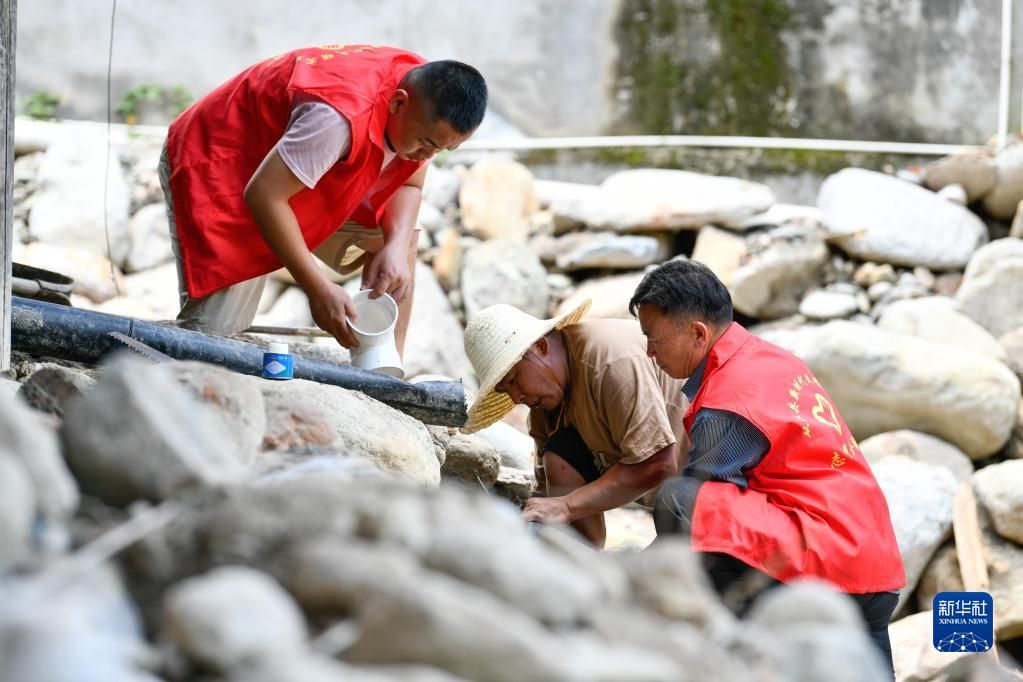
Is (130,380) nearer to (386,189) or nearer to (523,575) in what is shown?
(523,575)

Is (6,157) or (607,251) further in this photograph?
(607,251)

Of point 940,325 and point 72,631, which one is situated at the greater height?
point 72,631

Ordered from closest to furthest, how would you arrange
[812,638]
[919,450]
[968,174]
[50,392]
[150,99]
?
[812,638] → [50,392] → [919,450] → [968,174] → [150,99]

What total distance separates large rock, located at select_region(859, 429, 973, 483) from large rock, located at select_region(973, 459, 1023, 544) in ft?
1.47

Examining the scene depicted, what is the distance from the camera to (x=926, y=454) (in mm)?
→ 7188

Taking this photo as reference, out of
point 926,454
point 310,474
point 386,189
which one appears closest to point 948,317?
point 926,454

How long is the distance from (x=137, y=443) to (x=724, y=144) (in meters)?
8.62

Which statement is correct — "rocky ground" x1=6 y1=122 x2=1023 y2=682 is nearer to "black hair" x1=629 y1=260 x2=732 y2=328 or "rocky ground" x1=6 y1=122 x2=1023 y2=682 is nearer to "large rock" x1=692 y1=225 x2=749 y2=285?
"black hair" x1=629 y1=260 x2=732 y2=328

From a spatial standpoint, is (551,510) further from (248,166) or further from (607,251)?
(607,251)

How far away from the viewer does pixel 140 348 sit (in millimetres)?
3449

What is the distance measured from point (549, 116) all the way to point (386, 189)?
223 inches

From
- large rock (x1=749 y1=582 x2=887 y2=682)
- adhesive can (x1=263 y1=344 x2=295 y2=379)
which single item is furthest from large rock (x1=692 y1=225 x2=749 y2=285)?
large rock (x1=749 y1=582 x2=887 y2=682)

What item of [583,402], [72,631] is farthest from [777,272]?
[72,631]

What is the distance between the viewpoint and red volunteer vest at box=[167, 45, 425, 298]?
163 inches
